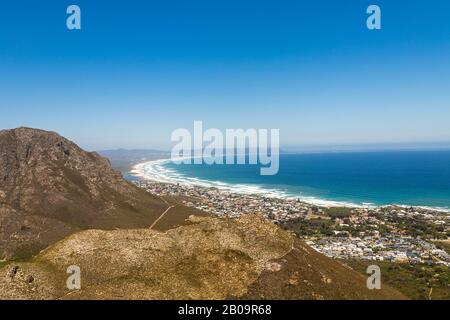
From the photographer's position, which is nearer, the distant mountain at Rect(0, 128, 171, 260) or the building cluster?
the distant mountain at Rect(0, 128, 171, 260)

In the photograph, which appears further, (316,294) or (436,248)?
(436,248)

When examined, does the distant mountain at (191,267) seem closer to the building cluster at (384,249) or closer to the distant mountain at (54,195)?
the distant mountain at (54,195)

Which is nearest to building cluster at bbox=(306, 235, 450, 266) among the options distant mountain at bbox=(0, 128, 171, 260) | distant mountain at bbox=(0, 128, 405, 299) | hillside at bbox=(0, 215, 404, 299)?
distant mountain at bbox=(0, 128, 405, 299)

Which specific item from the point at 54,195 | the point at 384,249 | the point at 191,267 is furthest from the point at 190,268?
the point at 54,195

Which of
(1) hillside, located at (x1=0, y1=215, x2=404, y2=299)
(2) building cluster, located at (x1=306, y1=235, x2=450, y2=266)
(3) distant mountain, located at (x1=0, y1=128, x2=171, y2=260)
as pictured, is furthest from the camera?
(2) building cluster, located at (x1=306, y1=235, x2=450, y2=266)

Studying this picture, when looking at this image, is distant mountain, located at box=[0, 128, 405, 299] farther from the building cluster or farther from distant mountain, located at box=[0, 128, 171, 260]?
the building cluster

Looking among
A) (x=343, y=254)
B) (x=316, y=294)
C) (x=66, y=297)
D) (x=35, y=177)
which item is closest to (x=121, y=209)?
(x=35, y=177)
